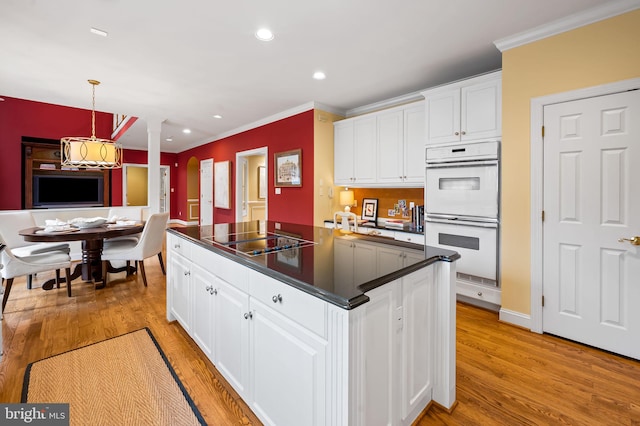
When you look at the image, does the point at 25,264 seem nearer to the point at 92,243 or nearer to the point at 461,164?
the point at 92,243

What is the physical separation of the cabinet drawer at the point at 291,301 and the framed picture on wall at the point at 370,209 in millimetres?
3156

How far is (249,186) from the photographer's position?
21.3ft

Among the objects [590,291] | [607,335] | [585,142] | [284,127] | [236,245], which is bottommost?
[607,335]

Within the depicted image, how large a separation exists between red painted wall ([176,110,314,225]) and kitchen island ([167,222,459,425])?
2645 mm

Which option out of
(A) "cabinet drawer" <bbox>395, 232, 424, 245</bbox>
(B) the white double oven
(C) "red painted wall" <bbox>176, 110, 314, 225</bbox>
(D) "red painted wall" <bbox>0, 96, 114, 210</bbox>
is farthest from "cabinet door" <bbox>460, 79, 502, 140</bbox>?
(D) "red painted wall" <bbox>0, 96, 114, 210</bbox>

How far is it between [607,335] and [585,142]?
149cm

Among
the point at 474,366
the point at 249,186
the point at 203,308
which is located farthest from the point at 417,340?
the point at 249,186

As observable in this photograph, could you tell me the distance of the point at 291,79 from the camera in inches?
137

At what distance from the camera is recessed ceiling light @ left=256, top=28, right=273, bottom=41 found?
2.45m

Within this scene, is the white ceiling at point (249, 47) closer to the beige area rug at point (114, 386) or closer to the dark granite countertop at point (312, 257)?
the dark granite countertop at point (312, 257)

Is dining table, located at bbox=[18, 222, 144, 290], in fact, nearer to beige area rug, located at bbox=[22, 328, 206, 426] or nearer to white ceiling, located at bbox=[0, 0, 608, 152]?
beige area rug, located at bbox=[22, 328, 206, 426]

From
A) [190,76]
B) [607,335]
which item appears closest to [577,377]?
[607,335]

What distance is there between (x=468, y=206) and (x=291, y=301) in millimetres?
2459

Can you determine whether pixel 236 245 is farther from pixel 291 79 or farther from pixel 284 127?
pixel 284 127
